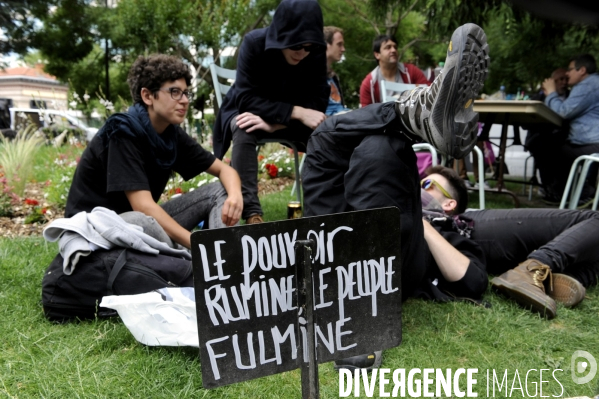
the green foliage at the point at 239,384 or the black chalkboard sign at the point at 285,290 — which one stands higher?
the black chalkboard sign at the point at 285,290

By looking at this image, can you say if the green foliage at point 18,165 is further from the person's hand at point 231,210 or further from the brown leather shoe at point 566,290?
the brown leather shoe at point 566,290

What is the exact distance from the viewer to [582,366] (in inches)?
76.6

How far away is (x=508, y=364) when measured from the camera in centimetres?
194

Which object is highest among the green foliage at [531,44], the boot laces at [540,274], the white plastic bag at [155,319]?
the green foliage at [531,44]

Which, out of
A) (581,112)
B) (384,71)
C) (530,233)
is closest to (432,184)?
(530,233)

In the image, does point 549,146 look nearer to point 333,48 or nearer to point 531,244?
point 333,48

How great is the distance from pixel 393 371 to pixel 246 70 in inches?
83.4

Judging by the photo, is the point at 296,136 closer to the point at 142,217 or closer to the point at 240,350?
the point at 142,217

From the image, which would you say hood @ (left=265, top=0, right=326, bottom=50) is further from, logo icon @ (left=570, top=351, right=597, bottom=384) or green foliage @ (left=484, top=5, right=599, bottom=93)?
green foliage @ (left=484, top=5, right=599, bottom=93)

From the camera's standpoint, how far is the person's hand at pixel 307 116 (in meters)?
3.30

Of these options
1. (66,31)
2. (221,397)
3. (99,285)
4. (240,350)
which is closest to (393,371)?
(221,397)

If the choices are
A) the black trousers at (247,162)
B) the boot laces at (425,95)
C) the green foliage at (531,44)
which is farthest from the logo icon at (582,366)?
the green foliage at (531,44)

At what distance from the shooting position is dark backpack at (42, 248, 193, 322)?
7.06ft

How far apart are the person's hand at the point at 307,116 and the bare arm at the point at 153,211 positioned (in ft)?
3.70
